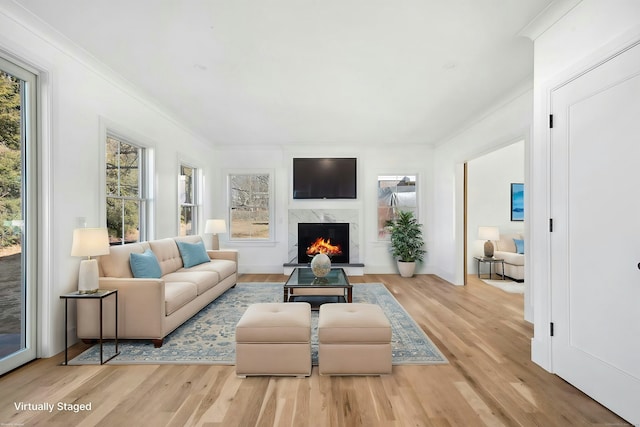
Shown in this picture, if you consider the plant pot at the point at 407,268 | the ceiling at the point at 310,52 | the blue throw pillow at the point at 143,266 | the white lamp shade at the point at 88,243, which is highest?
the ceiling at the point at 310,52

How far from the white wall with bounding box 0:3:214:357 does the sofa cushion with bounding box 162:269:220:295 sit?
95 centimetres

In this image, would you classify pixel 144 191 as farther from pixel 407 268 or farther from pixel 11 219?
pixel 407 268

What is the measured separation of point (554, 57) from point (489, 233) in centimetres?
411

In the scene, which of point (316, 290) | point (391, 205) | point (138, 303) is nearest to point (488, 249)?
point (391, 205)

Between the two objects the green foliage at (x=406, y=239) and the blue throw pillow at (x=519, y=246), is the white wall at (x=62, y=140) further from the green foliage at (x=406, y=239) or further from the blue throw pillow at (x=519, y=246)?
the blue throw pillow at (x=519, y=246)

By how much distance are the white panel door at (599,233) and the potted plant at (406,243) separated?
3.62 m

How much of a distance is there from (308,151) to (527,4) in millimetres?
4468

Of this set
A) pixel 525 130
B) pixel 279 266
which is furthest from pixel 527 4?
pixel 279 266

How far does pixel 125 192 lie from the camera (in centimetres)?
381

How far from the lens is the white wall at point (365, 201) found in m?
6.30

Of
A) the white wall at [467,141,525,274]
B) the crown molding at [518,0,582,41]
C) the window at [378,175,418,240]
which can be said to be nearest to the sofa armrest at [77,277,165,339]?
the crown molding at [518,0,582,41]

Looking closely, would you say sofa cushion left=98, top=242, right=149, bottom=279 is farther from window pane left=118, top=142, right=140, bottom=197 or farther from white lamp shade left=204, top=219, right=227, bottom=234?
white lamp shade left=204, top=219, right=227, bottom=234

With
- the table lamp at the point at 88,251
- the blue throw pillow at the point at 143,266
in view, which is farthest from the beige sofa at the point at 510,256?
the table lamp at the point at 88,251

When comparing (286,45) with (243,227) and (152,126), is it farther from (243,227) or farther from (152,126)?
(243,227)
